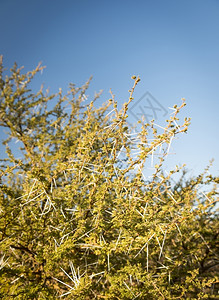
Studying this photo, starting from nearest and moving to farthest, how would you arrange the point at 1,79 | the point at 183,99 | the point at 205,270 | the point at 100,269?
the point at 183,99
the point at 100,269
the point at 205,270
the point at 1,79

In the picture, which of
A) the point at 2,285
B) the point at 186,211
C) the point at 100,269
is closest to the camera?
the point at 186,211

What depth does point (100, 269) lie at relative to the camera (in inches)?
116

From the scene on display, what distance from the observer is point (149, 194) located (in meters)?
2.61

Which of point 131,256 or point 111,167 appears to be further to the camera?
point 131,256

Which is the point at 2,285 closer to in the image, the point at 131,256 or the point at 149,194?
the point at 131,256

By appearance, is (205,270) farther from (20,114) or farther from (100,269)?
(20,114)

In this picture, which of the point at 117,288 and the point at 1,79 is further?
the point at 1,79

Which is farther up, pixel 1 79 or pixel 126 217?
pixel 1 79

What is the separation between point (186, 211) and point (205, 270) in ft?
9.71

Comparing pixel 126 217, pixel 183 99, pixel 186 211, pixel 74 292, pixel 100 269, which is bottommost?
pixel 74 292

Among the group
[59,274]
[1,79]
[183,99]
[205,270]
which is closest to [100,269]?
[59,274]

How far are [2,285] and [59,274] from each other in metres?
0.75

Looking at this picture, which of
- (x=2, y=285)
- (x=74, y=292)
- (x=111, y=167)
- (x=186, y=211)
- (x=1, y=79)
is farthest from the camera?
(x=1, y=79)

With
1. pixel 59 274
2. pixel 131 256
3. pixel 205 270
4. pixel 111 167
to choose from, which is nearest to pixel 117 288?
pixel 131 256
